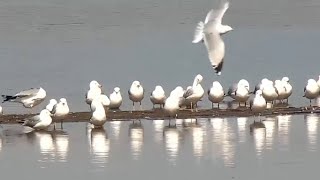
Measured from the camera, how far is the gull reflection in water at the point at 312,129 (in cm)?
1755

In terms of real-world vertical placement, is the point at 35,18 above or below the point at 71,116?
above

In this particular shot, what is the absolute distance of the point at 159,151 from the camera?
17.1 meters

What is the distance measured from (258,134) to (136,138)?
80.8 inches

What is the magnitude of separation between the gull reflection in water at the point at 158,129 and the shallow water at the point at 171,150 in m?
0.02

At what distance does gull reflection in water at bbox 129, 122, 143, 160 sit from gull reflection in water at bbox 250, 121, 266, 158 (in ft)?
6.00

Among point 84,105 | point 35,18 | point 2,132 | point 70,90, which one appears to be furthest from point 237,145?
point 35,18

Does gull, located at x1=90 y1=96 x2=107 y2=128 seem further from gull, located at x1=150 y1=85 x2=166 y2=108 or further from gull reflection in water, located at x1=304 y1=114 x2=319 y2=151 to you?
gull reflection in water, located at x1=304 y1=114 x2=319 y2=151

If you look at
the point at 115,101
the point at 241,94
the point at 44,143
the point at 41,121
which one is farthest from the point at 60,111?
the point at 241,94

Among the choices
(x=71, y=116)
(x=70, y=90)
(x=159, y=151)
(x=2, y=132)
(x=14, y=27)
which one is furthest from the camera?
(x=14, y=27)

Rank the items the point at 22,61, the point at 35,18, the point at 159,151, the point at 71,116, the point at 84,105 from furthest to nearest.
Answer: the point at 35,18, the point at 22,61, the point at 84,105, the point at 71,116, the point at 159,151

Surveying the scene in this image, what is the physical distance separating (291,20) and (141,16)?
239 inches

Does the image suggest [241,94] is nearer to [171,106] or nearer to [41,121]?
[171,106]

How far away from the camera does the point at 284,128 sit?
62.4 ft

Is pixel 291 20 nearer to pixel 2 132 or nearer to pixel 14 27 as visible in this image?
pixel 14 27
